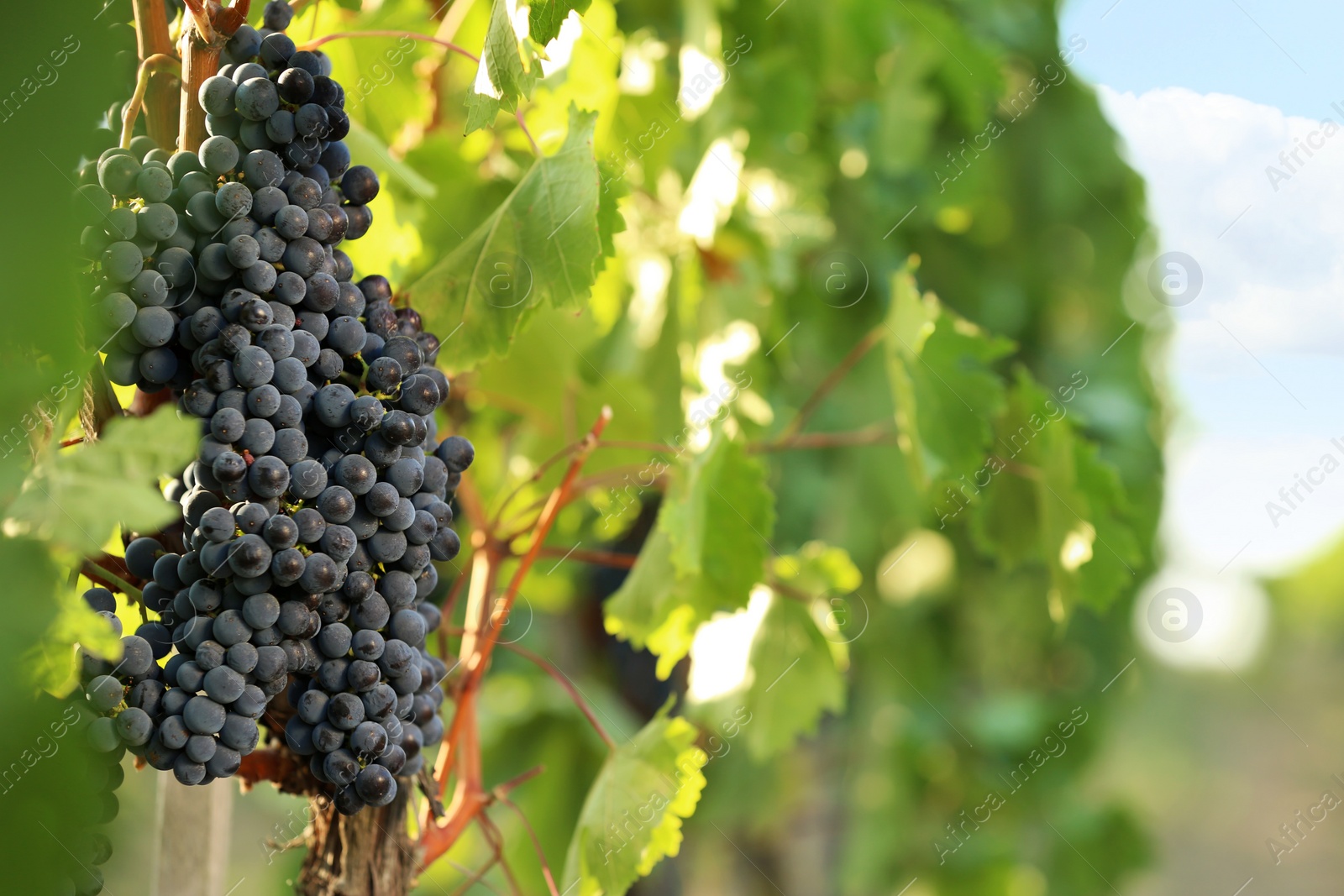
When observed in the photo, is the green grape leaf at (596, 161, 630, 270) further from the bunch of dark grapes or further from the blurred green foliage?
the bunch of dark grapes

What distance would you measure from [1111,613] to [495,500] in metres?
1.30

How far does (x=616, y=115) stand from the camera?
950mm

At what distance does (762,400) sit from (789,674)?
38 cm

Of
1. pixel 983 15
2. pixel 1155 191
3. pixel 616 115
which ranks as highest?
pixel 616 115

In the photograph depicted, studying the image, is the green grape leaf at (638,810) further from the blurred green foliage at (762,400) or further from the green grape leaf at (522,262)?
the green grape leaf at (522,262)

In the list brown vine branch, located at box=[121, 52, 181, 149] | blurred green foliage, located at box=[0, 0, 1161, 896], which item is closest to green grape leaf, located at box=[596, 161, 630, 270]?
blurred green foliage, located at box=[0, 0, 1161, 896]

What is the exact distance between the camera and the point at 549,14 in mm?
419

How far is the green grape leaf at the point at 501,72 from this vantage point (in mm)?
425

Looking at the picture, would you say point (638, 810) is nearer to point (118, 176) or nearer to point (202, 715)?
point (202, 715)

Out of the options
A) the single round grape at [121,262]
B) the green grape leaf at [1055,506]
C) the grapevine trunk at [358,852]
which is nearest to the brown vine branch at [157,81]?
the single round grape at [121,262]

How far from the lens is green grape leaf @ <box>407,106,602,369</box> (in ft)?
1.60

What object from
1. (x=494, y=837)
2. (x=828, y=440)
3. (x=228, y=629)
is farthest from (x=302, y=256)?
(x=828, y=440)

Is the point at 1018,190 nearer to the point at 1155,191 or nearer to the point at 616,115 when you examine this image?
the point at 1155,191

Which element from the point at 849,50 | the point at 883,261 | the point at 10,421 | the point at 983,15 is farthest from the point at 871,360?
the point at 10,421
